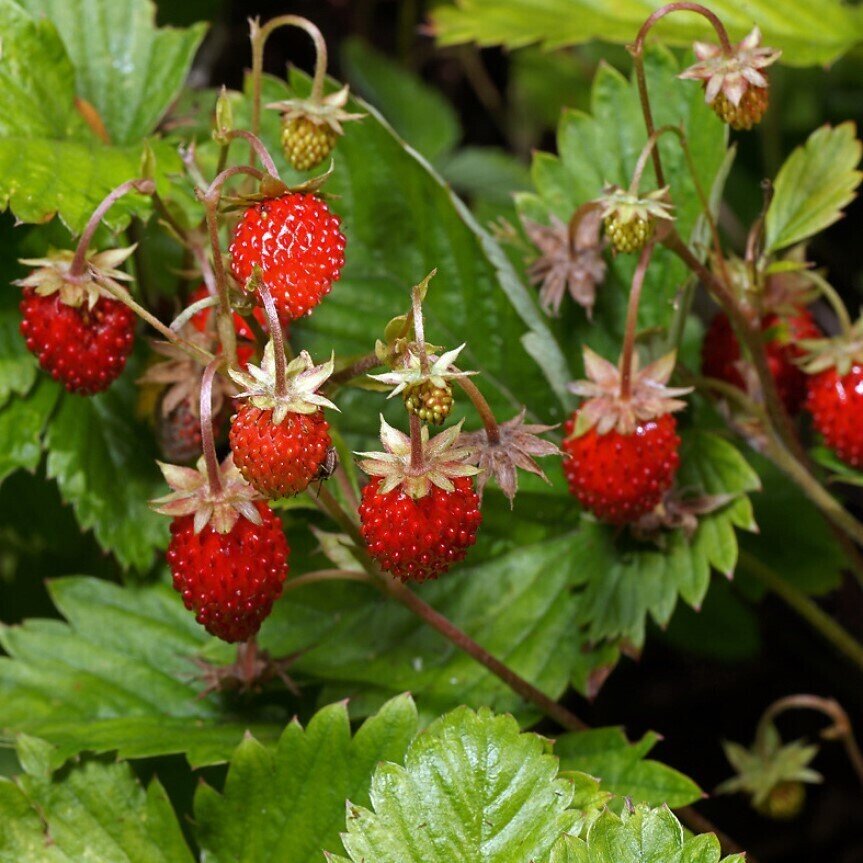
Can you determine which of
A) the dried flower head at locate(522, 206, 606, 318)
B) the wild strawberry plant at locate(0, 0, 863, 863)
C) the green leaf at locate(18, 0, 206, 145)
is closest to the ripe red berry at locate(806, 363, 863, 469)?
the wild strawberry plant at locate(0, 0, 863, 863)

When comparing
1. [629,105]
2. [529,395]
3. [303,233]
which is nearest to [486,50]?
[629,105]

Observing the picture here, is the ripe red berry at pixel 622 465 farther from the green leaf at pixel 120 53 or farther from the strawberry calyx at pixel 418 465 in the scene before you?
the green leaf at pixel 120 53

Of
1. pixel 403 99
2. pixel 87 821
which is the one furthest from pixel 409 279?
pixel 403 99

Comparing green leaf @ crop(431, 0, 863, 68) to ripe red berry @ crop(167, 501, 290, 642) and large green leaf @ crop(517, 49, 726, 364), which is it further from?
ripe red berry @ crop(167, 501, 290, 642)

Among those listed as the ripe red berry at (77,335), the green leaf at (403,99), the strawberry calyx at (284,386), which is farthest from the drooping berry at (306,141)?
the green leaf at (403,99)

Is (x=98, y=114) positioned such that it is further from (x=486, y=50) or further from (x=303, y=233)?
(x=486, y=50)
